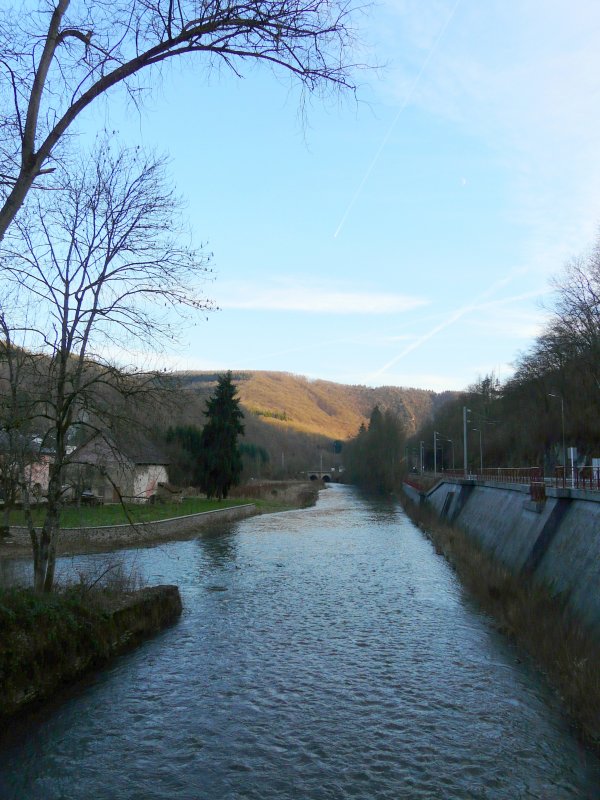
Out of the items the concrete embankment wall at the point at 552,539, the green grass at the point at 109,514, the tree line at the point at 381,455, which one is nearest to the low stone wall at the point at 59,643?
the green grass at the point at 109,514

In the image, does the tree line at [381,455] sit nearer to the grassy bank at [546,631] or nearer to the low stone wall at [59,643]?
the grassy bank at [546,631]

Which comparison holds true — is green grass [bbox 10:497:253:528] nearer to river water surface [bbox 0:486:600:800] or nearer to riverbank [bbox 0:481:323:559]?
riverbank [bbox 0:481:323:559]

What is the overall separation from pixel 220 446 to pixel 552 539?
133ft

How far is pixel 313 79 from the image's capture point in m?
7.34

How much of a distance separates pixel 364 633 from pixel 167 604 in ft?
15.7

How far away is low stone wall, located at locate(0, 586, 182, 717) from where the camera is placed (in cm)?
1003

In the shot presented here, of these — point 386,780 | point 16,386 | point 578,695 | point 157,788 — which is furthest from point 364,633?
point 16,386

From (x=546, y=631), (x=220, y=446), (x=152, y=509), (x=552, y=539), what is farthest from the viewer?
(x=220, y=446)

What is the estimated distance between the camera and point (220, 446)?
2238 inches

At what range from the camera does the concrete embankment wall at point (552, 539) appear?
1439 cm

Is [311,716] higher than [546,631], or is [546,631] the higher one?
[546,631]

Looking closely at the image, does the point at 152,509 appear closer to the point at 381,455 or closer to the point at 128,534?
the point at 128,534

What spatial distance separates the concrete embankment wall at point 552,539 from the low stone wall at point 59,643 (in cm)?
927

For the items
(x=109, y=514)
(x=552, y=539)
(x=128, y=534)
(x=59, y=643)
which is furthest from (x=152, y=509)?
(x=59, y=643)
